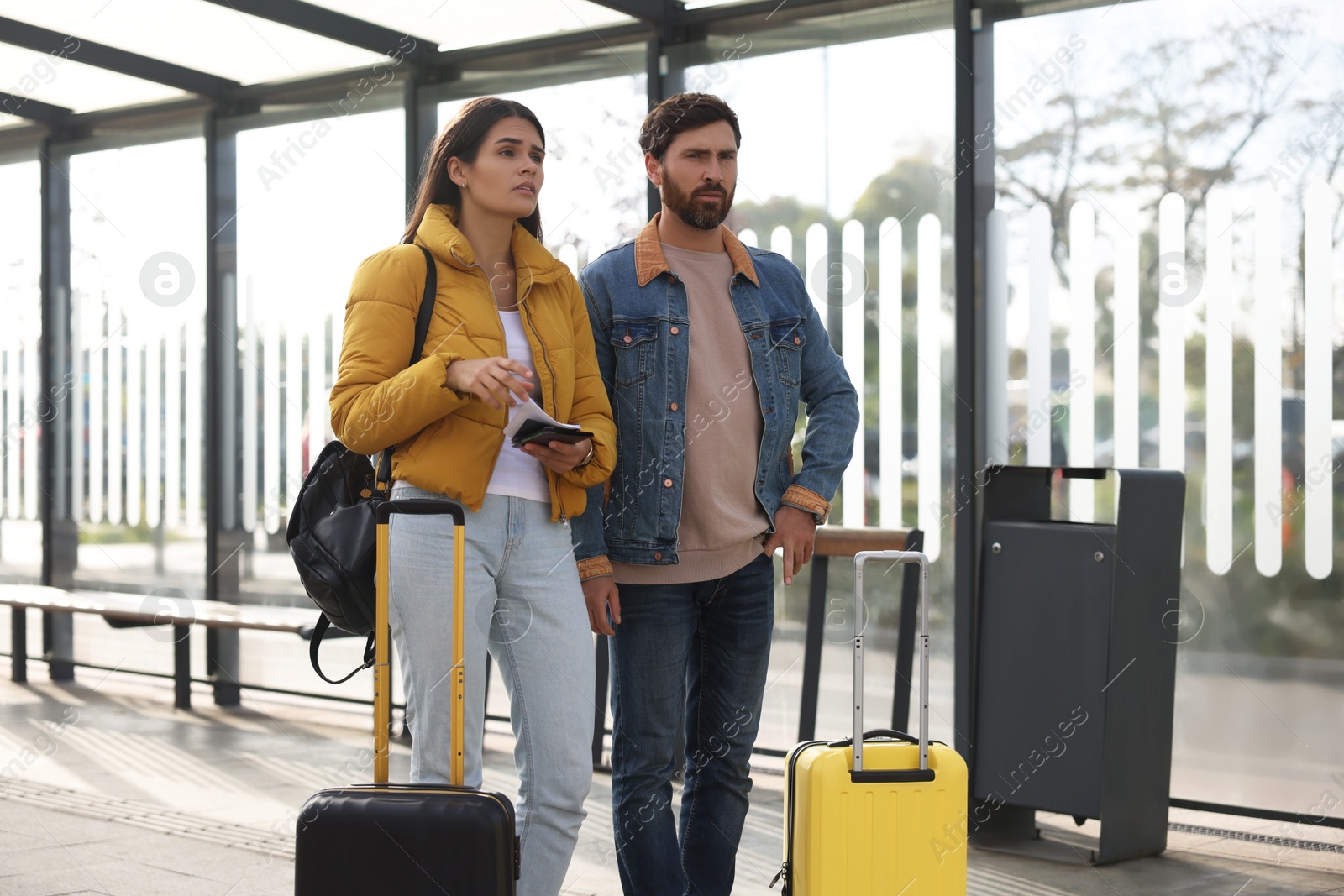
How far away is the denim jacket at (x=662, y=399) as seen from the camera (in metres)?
2.71

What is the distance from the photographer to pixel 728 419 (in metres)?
2.80

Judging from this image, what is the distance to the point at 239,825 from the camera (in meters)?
4.28

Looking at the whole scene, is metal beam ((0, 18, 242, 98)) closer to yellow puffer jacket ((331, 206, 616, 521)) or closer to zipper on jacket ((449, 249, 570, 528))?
yellow puffer jacket ((331, 206, 616, 521))

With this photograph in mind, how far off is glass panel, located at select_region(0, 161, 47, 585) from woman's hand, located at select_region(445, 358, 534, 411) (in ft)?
19.8

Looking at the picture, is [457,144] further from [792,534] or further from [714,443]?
[792,534]

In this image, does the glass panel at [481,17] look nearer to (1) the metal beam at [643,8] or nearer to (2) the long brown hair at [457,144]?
(1) the metal beam at [643,8]

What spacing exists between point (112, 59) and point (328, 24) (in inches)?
48.7

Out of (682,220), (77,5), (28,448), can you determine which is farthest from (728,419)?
(28,448)

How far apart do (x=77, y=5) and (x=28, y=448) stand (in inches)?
129

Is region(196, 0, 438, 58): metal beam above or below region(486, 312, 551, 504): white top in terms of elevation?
above

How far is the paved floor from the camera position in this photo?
366 centimetres

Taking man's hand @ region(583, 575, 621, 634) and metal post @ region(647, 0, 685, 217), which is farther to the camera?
metal post @ region(647, 0, 685, 217)

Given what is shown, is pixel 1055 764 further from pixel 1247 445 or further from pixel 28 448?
pixel 28 448

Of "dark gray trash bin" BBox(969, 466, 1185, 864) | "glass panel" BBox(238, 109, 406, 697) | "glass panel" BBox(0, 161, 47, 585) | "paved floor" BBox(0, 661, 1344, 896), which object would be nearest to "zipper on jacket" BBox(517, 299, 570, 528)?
"paved floor" BBox(0, 661, 1344, 896)
